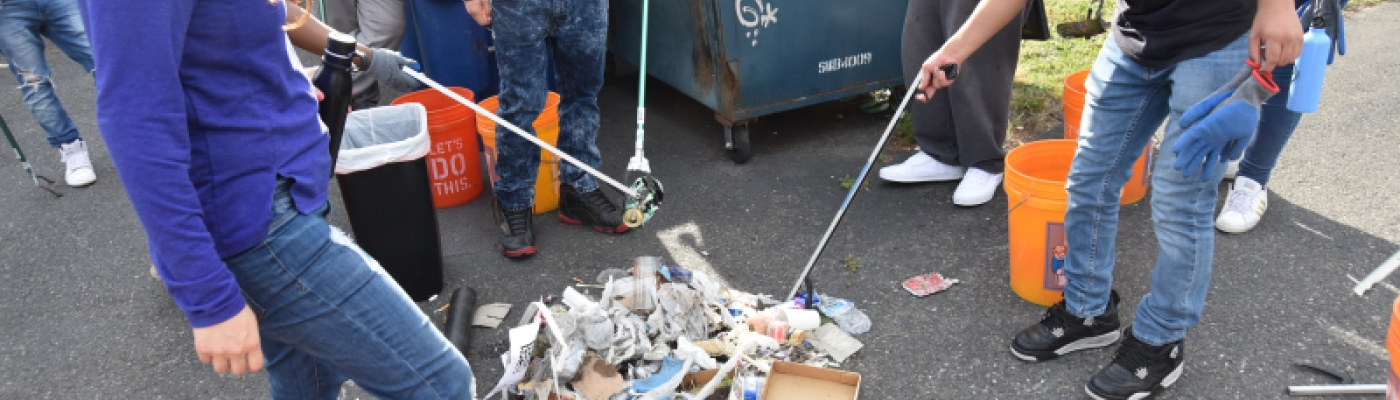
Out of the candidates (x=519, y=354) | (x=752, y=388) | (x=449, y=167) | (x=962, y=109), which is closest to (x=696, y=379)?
(x=752, y=388)

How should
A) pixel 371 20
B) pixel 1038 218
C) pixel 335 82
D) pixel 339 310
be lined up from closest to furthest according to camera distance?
1. pixel 339 310
2. pixel 335 82
3. pixel 1038 218
4. pixel 371 20

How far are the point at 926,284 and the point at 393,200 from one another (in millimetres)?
1909

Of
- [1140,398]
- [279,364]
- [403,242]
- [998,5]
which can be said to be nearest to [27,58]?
[403,242]

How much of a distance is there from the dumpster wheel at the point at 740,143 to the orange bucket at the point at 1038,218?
1575 millimetres

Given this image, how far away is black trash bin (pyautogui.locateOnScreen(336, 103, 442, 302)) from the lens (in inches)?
114

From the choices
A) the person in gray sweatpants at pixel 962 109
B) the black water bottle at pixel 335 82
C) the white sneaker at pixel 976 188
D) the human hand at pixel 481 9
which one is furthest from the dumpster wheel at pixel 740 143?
the black water bottle at pixel 335 82

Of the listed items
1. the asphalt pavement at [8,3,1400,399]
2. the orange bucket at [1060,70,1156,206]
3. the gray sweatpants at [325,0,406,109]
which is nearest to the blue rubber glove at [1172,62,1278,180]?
the asphalt pavement at [8,3,1400,399]

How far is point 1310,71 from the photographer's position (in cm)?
239

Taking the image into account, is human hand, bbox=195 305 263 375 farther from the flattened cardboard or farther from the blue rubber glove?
the blue rubber glove

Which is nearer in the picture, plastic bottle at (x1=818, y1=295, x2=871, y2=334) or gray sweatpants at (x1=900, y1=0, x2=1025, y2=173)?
plastic bottle at (x1=818, y1=295, x2=871, y2=334)

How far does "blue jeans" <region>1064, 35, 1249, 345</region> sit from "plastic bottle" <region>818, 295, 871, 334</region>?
2.30 ft

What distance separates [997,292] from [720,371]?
1.17 m

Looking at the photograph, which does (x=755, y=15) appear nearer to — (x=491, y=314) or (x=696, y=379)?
(x=491, y=314)

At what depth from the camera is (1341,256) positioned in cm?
321
